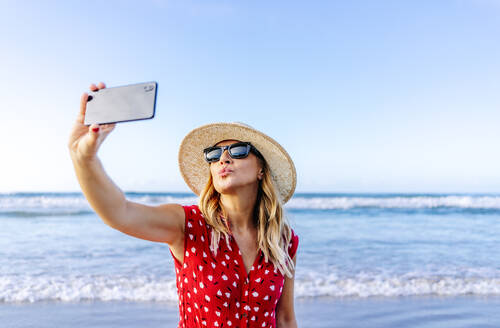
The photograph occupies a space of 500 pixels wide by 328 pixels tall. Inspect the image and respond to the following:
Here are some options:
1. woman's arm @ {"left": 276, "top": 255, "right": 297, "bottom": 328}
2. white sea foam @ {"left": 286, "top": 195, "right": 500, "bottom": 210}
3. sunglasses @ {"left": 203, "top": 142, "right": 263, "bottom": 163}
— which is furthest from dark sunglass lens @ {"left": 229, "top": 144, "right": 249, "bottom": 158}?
white sea foam @ {"left": 286, "top": 195, "right": 500, "bottom": 210}

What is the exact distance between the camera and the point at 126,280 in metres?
6.72

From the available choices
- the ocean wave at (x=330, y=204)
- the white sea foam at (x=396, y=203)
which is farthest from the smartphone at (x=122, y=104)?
the white sea foam at (x=396, y=203)

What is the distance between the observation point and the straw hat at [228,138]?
2.77m

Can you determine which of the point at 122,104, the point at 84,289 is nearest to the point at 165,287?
the point at 84,289

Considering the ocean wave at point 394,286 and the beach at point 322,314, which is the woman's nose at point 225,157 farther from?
the ocean wave at point 394,286

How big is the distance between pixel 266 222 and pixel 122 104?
154cm

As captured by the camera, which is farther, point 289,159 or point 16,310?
point 16,310

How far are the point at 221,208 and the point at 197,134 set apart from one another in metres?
0.53

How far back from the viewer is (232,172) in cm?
266

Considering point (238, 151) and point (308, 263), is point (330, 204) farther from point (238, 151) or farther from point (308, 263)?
point (238, 151)

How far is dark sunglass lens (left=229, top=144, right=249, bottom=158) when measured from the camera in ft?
9.02

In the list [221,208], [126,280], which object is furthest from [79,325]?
[221,208]

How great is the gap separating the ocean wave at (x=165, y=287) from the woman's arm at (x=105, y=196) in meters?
4.01

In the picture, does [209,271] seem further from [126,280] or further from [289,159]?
[126,280]
